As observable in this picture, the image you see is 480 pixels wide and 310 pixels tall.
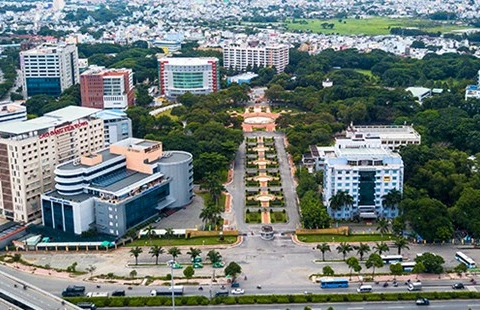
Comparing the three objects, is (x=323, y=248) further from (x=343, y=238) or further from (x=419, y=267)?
(x=419, y=267)

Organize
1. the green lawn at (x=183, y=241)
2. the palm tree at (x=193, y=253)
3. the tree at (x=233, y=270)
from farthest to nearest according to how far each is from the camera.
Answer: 1. the green lawn at (x=183, y=241)
2. the palm tree at (x=193, y=253)
3. the tree at (x=233, y=270)

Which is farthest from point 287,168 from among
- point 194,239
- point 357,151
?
point 194,239

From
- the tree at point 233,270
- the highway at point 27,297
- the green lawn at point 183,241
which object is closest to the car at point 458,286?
the tree at point 233,270

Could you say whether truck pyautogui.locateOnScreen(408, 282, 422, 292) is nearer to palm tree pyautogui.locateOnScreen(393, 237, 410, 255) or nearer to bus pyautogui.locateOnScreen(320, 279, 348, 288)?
bus pyautogui.locateOnScreen(320, 279, 348, 288)

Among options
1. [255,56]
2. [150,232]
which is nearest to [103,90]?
[255,56]

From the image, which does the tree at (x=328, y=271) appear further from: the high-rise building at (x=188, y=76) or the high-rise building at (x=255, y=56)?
the high-rise building at (x=255, y=56)

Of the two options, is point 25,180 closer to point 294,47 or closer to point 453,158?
point 453,158
